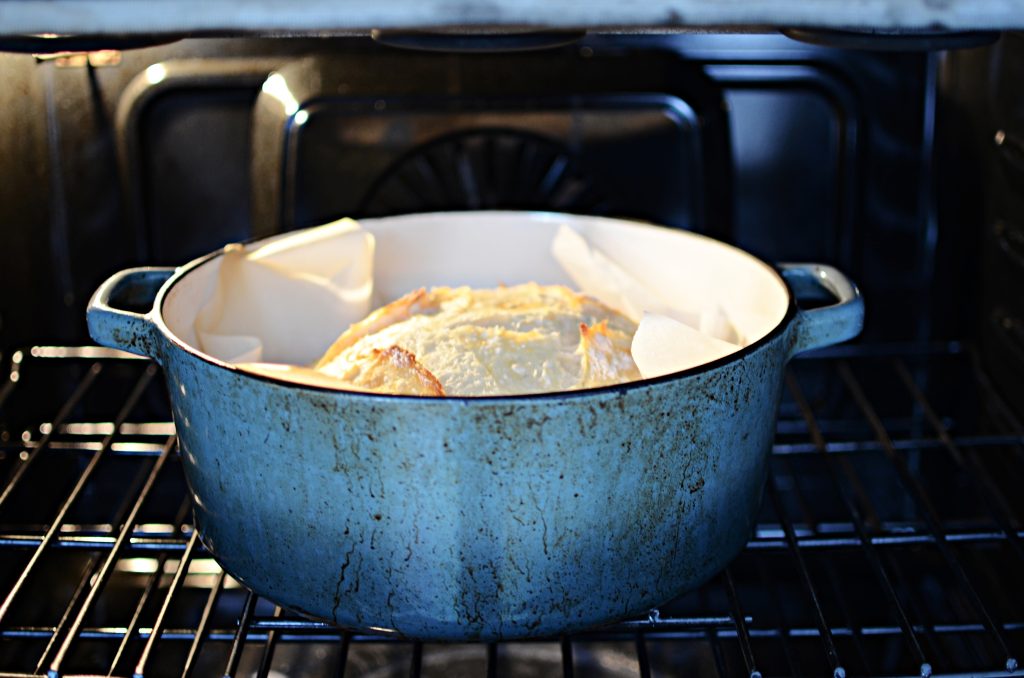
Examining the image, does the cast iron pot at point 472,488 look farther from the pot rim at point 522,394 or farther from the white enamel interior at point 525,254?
the white enamel interior at point 525,254

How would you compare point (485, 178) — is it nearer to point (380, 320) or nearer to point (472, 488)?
point (380, 320)

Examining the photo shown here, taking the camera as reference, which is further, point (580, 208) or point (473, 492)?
point (580, 208)

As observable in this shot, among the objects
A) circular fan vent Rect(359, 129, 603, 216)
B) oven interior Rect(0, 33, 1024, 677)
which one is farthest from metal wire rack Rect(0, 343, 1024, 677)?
circular fan vent Rect(359, 129, 603, 216)

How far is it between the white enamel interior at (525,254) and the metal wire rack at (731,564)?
165mm

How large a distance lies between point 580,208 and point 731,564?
1.21 feet

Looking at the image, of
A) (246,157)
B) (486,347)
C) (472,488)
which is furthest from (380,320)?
(246,157)

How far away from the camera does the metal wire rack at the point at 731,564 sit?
0.76 m

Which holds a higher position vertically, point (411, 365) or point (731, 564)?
point (411, 365)

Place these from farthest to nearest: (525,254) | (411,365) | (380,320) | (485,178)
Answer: (485,178), (525,254), (380,320), (411,365)

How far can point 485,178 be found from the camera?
1.01 meters

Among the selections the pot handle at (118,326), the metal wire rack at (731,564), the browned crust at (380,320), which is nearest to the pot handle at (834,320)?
the metal wire rack at (731,564)

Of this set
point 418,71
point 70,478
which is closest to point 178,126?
point 418,71

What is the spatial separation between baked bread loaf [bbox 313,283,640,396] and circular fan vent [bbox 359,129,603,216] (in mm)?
224

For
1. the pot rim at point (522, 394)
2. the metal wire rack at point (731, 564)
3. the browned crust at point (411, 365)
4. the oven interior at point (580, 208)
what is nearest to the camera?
the pot rim at point (522, 394)
